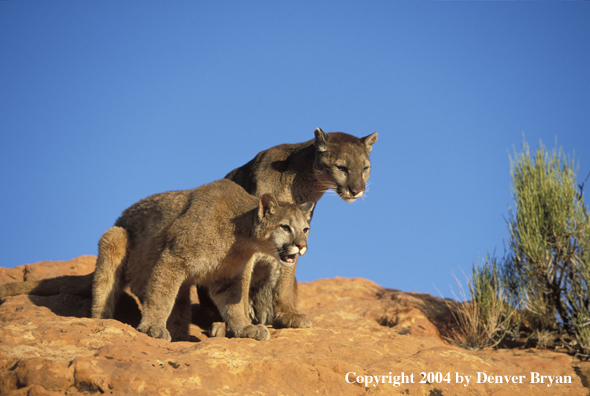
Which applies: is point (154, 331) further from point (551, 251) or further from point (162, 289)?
point (551, 251)

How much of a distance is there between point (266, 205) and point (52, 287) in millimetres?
3621

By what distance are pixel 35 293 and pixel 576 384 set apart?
294 inches

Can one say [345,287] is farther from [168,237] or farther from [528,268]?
[168,237]

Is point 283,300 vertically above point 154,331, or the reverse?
point 283,300

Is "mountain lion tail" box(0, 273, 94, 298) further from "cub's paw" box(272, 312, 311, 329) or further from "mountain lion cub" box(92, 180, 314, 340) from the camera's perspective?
"cub's paw" box(272, 312, 311, 329)

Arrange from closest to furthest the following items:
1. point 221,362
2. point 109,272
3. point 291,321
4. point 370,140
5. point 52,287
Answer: point 221,362 < point 109,272 < point 291,321 < point 52,287 < point 370,140

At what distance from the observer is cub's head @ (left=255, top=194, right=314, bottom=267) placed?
5613mm

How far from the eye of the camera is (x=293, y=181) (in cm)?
772

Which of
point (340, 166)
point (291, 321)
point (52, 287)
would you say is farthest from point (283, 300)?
point (52, 287)

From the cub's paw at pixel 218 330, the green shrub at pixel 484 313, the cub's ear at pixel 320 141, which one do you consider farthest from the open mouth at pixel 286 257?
the green shrub at pixel 484 313

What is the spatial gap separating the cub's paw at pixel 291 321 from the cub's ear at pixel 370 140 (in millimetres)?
2965

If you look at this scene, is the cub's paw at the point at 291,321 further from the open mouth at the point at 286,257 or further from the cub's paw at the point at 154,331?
the cub's paw at the point at 154,331

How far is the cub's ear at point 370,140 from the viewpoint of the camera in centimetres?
811

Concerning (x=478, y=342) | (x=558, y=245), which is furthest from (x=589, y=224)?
(x=478, y=342)
